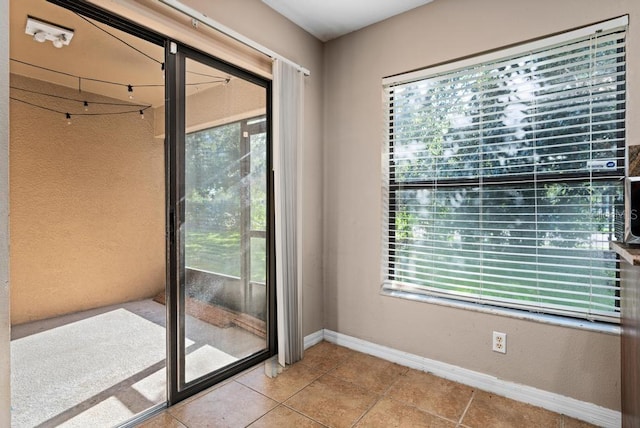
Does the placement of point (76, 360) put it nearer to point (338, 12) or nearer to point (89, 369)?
point (89, 369)

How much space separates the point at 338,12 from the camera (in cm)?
243

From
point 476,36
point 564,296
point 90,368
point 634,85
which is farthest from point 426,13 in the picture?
point 90,368

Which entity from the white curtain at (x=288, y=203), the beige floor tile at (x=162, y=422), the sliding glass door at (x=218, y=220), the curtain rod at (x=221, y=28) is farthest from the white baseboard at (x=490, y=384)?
the curtain rod at (x=221, y=28)

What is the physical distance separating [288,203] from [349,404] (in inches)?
52.7

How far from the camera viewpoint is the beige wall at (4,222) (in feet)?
3.01

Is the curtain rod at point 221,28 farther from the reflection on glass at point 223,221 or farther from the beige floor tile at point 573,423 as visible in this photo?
the beige floor tile at point 573,423

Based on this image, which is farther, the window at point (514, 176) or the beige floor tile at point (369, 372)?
the beige floor tile at point (369, 372)

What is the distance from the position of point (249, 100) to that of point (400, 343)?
6.78ft

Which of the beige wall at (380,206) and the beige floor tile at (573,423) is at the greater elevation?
the beige wall at (380,206)

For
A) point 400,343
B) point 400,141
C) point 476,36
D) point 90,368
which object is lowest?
point 400,343

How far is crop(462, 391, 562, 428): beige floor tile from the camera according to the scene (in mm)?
1775

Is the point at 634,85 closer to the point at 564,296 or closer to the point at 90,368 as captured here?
the point at 564,296

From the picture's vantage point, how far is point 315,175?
110 inches

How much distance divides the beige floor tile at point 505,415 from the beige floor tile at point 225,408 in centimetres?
112
